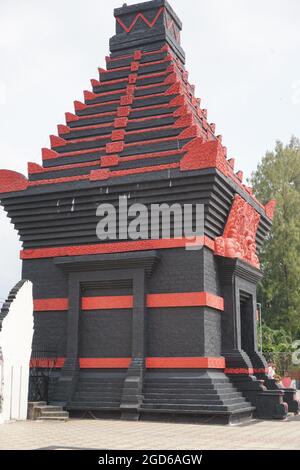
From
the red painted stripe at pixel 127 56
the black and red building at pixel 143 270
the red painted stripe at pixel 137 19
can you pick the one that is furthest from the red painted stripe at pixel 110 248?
the red painted stripe at pixel 137 19

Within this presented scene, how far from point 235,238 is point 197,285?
267 cm

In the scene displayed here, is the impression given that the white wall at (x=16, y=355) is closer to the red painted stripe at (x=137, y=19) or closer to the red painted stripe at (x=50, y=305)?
the red painted stripe at (x=50, y=305)

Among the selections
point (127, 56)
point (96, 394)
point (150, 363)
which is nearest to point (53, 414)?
point (96, 394)

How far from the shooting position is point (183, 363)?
16.5m

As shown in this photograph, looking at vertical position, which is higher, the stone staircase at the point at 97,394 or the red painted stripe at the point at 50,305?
the red painted stripe at the point at 50,305

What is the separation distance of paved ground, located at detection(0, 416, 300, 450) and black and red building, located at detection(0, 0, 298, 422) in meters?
1.18

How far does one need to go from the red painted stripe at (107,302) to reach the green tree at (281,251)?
23125 millimetres

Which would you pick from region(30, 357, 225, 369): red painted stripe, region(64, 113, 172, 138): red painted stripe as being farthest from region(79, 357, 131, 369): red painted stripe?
region(64, 113, 172, 138): red painted stripe

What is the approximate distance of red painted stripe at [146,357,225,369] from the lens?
16297mm

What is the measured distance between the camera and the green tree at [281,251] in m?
39.1

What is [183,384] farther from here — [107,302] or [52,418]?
[52,418]

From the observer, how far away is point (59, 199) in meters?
Result: 18.7

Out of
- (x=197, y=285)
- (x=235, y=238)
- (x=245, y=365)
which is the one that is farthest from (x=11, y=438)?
(x=235, y=238)
